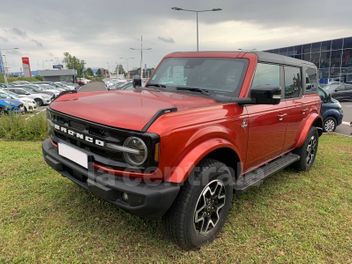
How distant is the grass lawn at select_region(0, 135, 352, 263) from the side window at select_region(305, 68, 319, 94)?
158cm

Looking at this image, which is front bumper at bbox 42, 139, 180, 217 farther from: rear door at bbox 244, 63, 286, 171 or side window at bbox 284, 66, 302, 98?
side window at bbox 284, 66, 302, 98

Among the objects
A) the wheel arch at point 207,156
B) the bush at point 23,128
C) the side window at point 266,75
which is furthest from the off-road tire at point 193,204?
the bush at point 23,128

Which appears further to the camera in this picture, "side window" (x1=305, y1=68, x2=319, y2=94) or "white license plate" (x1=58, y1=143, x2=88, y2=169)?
"side window" (x1=305, y1=68, x2=319, y2=94)

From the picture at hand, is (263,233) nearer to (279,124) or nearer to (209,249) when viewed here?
(209,249)

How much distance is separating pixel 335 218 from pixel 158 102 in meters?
2.55

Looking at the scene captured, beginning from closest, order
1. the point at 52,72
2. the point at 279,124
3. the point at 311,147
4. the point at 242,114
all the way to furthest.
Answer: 1. the point at 242,114
2. the point at 279,124
3. the point at 311,147
4. the point at 52,72

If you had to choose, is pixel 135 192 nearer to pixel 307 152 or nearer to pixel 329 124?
pixel 307 152

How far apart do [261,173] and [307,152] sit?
183cm

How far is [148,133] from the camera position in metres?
2.29

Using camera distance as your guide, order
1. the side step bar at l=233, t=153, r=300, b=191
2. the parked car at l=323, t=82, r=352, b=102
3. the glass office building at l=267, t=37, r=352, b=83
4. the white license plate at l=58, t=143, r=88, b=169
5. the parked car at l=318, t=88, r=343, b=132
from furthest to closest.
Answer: the glass office building at l=267, t=37, r=352, b=83 < the parked car at l=323, t=82, r=352, b=102 < the parked car at l=318, t=88, r=343, b=132 < the side step bar at l=233, t=153, r=300, b=191 < the white license plate at l=58, t=143, r=88, b=169

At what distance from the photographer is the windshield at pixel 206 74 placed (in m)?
3.47

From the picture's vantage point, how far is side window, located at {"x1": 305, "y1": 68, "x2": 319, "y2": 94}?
196 inches

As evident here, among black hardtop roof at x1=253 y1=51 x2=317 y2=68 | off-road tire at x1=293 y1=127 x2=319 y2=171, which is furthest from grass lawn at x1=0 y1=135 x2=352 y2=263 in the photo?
black hardtop roof at x1=253 y1=51 x2=317 y2=68

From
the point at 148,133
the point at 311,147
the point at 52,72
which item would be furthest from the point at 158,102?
the point at 52,72
